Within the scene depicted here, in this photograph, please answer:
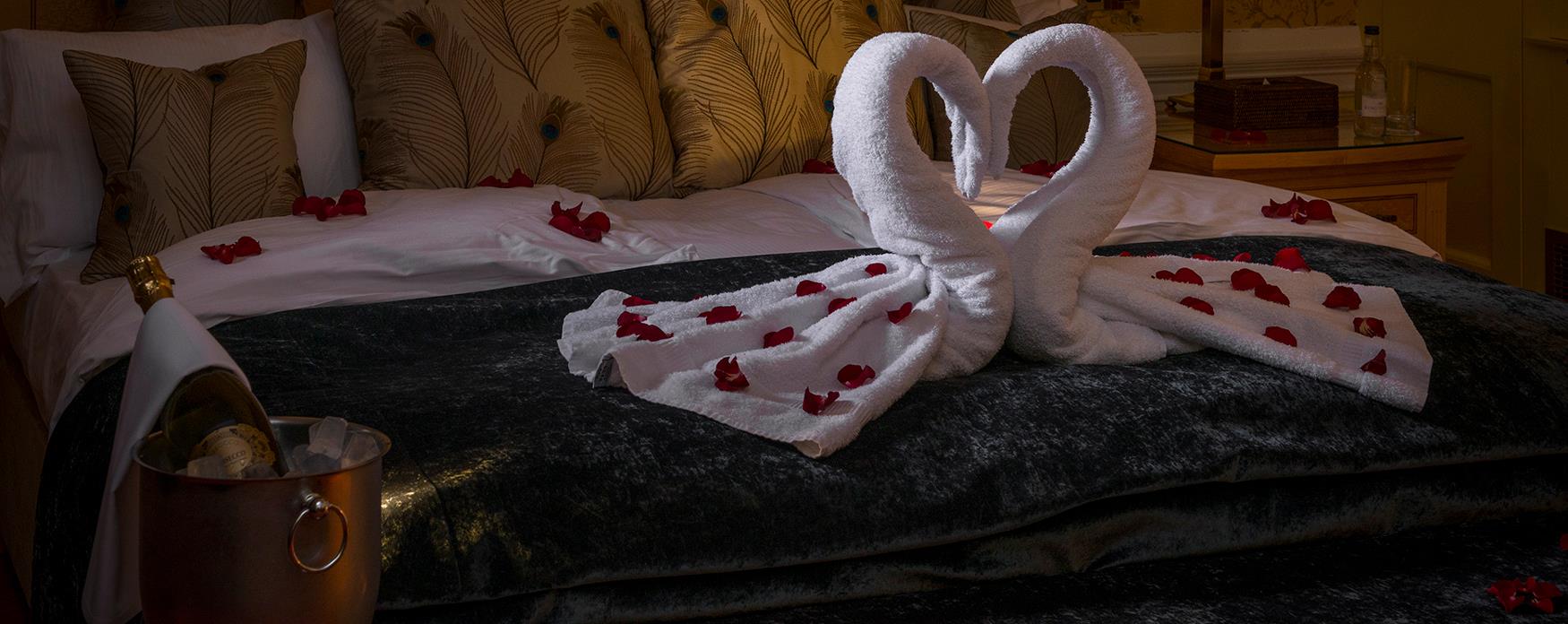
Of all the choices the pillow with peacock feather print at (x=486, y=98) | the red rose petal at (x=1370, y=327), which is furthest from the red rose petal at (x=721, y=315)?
the pillow with peacock feather print at (x=486, y=98)

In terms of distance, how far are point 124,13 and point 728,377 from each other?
163 cm

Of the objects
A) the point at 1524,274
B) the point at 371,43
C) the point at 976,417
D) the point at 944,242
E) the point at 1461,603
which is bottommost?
the point at 1524,274

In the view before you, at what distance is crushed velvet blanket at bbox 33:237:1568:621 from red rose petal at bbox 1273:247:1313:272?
193mm

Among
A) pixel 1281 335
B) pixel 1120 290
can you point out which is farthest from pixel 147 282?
pixel 1281 335

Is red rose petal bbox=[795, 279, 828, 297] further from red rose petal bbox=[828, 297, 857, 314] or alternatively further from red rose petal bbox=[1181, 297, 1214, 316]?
red rose petal bbox=[1181, 297, 1214, 316]

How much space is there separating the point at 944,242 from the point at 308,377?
2.18ft

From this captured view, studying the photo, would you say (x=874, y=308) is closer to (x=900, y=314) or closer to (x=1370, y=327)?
(x=900, y=314)

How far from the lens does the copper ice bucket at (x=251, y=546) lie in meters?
0.96

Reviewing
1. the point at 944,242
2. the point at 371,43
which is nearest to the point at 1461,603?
the point at 944,242

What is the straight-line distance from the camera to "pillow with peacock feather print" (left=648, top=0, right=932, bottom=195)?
2.51m

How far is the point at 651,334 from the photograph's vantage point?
1.47 meters

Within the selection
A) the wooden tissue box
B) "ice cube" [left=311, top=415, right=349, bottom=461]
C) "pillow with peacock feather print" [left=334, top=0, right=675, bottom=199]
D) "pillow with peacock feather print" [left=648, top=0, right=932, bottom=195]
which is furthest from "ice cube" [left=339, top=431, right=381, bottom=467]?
the wooden tissue box

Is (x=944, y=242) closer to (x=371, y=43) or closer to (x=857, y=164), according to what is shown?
(x=857, y=164)

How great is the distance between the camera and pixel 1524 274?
346cm
